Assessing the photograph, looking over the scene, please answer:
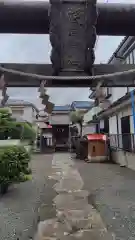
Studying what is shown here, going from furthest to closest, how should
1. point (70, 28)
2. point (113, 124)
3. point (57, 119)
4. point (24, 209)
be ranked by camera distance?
point (113, 124) < point (57, 119) < point (24, 209) < point (70, 28)

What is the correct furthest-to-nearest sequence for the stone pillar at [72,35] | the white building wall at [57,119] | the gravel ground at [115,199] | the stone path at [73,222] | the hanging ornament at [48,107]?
the white building wall at [57,119], the gravel ground at [115,199], the stone path at [73,222], the hanging ornament at [48,107], the stone pillar at [72,35]

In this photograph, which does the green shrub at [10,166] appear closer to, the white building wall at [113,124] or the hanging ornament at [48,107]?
the hanging ornament at [48,107]

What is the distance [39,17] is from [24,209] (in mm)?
4766

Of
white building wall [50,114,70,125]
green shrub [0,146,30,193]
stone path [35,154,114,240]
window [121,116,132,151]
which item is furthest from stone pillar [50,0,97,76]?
window [121,116,132,151]

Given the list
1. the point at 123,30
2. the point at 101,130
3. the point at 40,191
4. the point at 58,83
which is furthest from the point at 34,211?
the point at 101,130

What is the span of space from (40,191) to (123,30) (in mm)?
6530

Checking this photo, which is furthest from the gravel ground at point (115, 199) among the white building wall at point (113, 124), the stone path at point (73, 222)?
the white building wall at point (113, 124)

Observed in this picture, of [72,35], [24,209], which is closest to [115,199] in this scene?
[24,209]

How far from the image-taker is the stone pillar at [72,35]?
2783 millimetres

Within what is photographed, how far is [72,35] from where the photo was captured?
288cm

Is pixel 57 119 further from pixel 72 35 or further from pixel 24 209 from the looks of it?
pixel 72 35

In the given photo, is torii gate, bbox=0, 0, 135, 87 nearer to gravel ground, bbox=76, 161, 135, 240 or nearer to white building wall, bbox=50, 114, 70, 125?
white building wall, bbox=50, 114, 70, 125

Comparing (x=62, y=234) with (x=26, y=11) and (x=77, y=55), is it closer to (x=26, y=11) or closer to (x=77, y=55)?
(x=77, y=55)

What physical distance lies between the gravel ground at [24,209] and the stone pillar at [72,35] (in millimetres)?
3001
